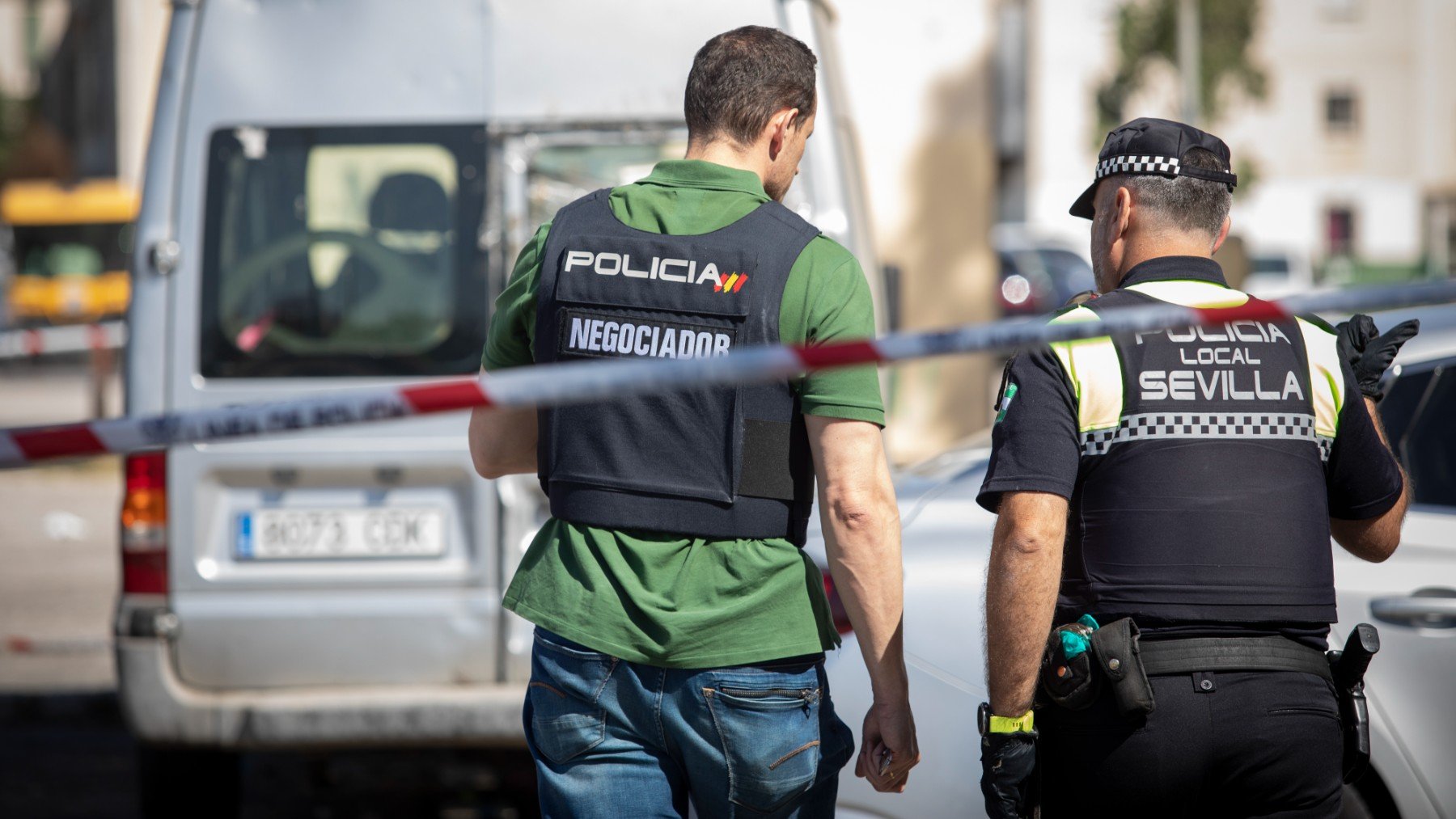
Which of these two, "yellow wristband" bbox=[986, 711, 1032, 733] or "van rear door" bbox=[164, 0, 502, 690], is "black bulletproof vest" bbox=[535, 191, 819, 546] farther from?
"van rear door" bbox=[164, 0, 502, 690]

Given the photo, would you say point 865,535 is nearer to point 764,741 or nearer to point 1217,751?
point 764,741

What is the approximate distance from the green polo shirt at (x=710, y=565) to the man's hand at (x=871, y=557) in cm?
5

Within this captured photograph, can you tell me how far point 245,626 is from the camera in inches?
159

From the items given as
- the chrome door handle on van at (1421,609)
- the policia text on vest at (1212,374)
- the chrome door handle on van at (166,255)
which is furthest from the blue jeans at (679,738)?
the chrome door handle on van at (166,255)

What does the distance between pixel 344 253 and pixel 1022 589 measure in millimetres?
2665

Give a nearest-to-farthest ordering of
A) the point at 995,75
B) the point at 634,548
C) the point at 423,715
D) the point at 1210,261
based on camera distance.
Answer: the point at 634,548 → the point at 1210,261 → the point at 423,715 → the point at 995,75

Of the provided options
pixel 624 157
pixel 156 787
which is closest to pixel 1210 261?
Result: pixel 624 157

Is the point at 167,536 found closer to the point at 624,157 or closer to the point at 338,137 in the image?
the point at 338,137

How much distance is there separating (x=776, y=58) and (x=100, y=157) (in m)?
39.3

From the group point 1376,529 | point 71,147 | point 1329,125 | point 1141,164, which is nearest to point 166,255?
point 1141,164

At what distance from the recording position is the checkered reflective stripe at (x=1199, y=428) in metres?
2.17

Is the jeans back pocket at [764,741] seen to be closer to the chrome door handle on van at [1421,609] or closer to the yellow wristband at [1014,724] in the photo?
the yellow wristband at [1014,724]

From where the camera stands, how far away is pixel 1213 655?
85.6 inches

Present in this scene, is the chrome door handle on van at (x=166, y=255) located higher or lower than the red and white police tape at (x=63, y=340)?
higher
